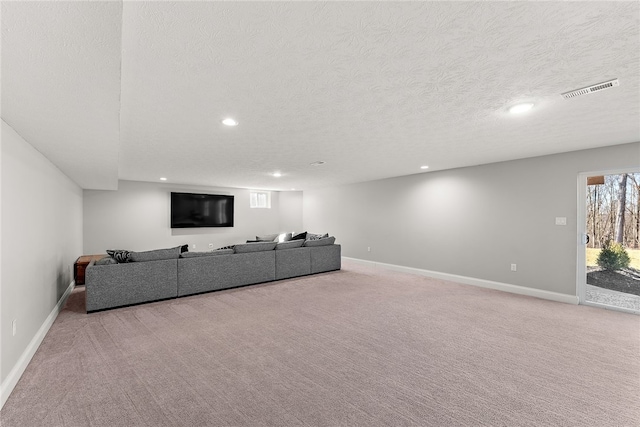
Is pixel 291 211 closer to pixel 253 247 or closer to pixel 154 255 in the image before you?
pixel 253 247

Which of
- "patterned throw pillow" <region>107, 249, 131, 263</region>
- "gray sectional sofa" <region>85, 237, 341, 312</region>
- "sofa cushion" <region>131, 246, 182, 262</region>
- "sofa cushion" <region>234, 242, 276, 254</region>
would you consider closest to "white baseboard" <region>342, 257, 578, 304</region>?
"gray sectional sofa" <region>85, 237, 341, 312</region>

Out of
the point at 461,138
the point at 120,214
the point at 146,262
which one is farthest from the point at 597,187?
the point at 120,214

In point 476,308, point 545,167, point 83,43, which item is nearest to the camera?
point 83,43

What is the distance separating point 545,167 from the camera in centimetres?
444

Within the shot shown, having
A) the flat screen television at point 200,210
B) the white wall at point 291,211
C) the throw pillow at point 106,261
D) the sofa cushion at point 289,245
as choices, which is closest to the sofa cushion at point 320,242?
the sofa cushion at point 289,245

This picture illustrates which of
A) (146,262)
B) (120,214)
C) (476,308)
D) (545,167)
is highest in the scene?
(545,167)

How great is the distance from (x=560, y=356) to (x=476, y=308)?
1352 mm

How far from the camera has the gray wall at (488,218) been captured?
4.23 meters

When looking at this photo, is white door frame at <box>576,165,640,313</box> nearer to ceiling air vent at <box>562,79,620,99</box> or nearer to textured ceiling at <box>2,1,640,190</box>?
textured ceiling at <box>2,1,640,190</box>

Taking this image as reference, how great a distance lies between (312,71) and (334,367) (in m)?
2.31

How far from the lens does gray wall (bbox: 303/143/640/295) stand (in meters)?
4.23

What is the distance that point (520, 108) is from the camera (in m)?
2.51

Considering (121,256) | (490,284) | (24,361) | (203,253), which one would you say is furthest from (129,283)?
(490,284)

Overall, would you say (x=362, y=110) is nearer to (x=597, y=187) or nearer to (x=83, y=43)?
(x=83, y=43)
